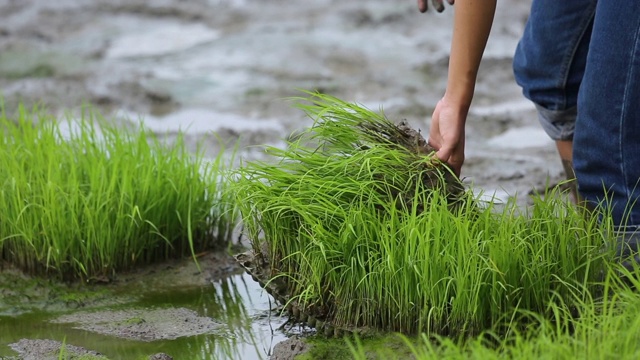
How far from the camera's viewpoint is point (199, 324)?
303cm

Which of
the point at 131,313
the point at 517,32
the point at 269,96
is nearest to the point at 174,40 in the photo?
the point at 269,96

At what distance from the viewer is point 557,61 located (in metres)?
3.18

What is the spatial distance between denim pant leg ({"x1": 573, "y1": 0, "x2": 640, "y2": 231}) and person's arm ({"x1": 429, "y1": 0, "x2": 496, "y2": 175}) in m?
0.30

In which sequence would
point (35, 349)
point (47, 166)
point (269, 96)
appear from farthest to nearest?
point (269, 96) → point (47, 166) → point (35, 349)

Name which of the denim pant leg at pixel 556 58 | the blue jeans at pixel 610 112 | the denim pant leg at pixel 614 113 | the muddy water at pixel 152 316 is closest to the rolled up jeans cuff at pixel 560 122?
the denim pant leg at pixel 556 58

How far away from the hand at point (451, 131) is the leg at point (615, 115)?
33 centimetres

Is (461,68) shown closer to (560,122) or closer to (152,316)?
(560,122)

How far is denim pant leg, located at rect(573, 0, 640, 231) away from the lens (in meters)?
2.64

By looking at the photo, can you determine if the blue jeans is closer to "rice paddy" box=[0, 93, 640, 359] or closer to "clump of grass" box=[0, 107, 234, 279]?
"rice paddy" box=[0, 93, 640, 359]

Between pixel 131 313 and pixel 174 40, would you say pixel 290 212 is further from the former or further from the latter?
pixel 174 40

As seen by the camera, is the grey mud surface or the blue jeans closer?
the blue jeans

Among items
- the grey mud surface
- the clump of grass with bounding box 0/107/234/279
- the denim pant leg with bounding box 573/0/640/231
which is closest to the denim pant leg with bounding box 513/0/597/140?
the denim pant leg with bounding box 573/0/640/231

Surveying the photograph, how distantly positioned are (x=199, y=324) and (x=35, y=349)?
1.59 ft

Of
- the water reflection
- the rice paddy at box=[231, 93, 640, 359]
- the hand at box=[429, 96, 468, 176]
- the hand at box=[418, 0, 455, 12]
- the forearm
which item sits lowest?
the water reflection
